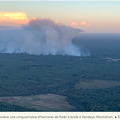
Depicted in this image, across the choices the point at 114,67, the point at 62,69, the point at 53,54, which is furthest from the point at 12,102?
the point at 53,54

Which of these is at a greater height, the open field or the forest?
the forest

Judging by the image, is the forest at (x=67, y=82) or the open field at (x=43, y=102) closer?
the open field at (x=43, y=102)

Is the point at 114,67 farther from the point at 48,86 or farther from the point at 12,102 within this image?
the point at 12,102

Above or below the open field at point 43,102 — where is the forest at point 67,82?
above

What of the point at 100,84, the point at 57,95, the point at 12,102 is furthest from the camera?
the point at 100,84

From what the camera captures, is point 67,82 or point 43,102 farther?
point 67,82

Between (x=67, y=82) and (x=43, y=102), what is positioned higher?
(x=67, y=82)

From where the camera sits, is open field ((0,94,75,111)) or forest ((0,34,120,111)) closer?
open field ((0,94,75,111))

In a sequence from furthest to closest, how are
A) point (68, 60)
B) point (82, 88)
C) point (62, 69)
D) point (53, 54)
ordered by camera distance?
point (53, 54), point (68, 60), point (62, 69), point (82, 88)
